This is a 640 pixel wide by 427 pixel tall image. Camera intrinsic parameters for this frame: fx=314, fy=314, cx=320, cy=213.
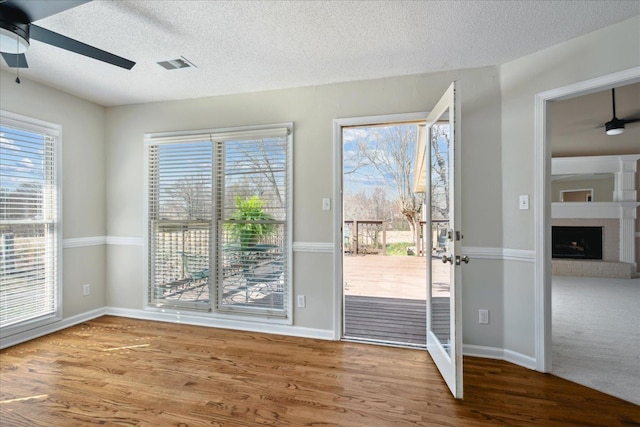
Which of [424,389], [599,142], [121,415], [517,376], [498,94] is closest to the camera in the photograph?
[121,415]

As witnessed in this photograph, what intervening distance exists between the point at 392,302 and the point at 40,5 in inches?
166

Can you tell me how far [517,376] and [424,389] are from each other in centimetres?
77

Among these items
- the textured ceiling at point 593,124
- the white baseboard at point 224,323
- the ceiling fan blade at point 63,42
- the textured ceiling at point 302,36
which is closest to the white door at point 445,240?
the textured ceiling at point 302,36

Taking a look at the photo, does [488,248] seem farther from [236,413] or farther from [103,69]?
[103,69]

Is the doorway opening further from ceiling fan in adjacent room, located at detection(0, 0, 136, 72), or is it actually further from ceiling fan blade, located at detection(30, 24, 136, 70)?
ceiling fan in adjacent room, located at detection(0, 0, 136, 72)

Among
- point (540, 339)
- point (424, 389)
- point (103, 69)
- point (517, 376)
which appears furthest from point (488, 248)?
point (103, 69)

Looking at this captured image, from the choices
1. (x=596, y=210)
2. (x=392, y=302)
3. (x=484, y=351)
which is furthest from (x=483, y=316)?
(x=596, y=210)

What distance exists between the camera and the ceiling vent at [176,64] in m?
2.61

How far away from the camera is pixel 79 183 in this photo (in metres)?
3.51

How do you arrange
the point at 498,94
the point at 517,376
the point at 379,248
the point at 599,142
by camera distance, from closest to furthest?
the point at 517,376 → the point at 498,94 → the point at 599,142 → the point at 379,248

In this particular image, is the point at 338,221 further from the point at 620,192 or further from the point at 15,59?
the point at 620,192

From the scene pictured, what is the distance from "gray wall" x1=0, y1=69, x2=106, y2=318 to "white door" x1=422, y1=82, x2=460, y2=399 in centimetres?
371

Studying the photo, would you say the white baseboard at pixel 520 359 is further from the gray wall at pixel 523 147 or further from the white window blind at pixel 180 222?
the white window blind at pixel 180 222

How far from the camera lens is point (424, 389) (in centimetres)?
220
